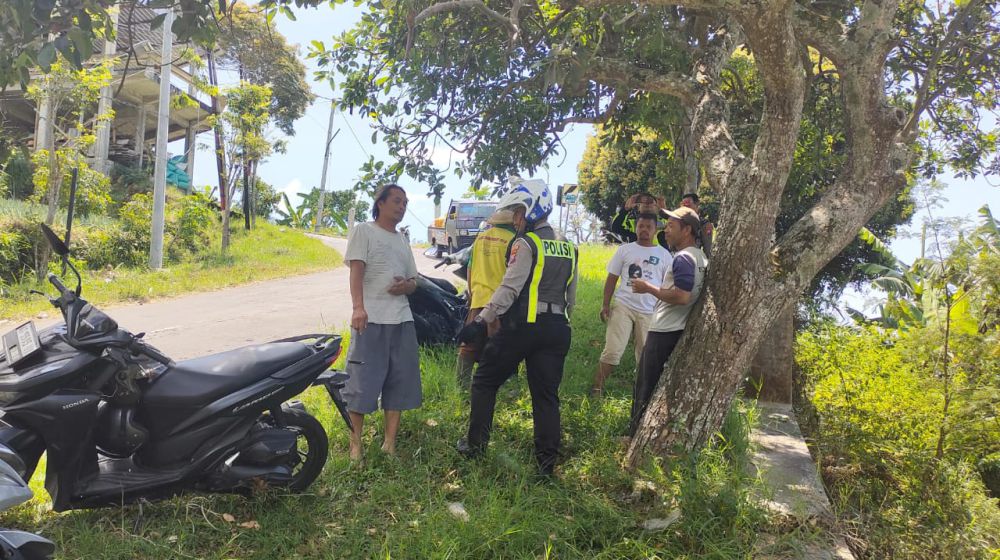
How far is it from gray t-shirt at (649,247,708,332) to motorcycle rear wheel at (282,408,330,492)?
2.26 m

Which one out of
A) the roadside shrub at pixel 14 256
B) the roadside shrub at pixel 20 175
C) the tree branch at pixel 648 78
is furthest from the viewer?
the roadside shrub at pixel 20 175

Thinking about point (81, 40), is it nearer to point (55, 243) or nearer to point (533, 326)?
point (55, 243)

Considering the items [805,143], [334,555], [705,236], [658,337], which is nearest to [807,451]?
[658,337]

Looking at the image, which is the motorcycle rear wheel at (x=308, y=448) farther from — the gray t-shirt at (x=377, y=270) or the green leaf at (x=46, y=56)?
the green leaf at (x=46, y=56)

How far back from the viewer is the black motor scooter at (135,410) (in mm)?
2627

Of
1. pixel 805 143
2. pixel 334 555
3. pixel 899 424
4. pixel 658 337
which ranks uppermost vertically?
pixel 805 143

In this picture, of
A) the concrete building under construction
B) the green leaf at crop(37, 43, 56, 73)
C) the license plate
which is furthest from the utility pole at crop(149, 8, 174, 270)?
the license plate

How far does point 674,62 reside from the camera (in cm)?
547

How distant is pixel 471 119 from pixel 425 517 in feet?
13.5

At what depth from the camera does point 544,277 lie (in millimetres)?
3582

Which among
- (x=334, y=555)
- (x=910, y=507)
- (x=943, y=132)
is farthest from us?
(x=943, y=132)

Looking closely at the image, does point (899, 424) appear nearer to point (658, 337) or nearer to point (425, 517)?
point (658, 337)

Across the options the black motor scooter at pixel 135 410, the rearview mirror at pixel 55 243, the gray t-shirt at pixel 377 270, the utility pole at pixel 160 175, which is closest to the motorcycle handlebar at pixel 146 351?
the black motor scooter at pixel 135 410

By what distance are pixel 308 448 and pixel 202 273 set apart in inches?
416
